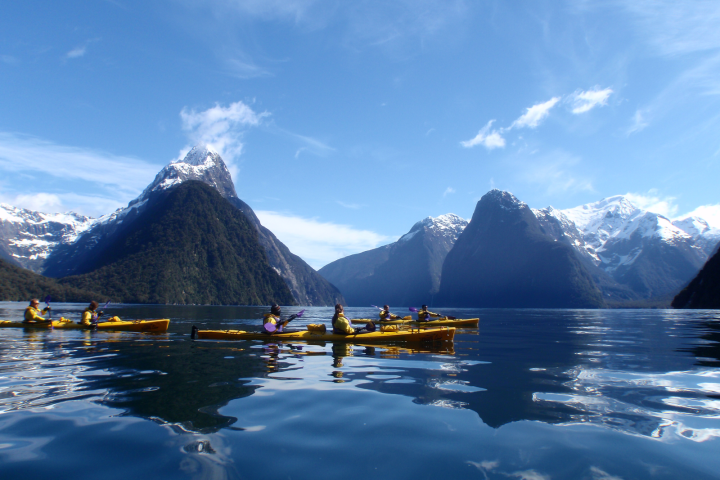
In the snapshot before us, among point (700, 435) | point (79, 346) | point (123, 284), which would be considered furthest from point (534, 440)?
point (123, 284)

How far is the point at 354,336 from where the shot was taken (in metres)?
19.1

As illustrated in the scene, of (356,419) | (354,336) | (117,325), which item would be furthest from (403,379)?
(117,325)

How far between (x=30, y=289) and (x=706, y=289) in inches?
7927

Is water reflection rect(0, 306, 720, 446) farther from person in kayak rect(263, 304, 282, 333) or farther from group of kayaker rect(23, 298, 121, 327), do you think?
group of kayaker rect(23, 298, 121, 327)

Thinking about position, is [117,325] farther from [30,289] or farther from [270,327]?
[30,289]

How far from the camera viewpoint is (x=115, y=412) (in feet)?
24.7

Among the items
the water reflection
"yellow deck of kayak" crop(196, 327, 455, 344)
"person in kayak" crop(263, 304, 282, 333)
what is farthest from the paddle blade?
the water reflection

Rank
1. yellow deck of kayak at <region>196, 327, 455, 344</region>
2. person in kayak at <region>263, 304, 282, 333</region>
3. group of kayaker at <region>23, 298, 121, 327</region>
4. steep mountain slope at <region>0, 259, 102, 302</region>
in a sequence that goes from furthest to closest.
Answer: steep mountain slope at <region>0, 259, 102, 302</region> → group of kayaker at <region>23, 298, 121, 327</region> → person in kayak at <region>263, 304, 282, 333</region> → yellow deck of kayak at <region>196, 327, 455, 344</region>

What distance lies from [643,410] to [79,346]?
20.4 meters

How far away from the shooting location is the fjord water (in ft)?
17.6

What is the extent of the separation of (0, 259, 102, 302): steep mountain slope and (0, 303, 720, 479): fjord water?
161748 mm

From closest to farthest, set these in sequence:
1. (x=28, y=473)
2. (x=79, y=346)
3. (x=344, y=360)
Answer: (x=28, y=473)
(x=344, y=360)
(x=79, y=346)

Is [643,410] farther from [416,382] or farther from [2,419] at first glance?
[2,419]

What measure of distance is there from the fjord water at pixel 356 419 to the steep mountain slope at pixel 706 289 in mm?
102381
